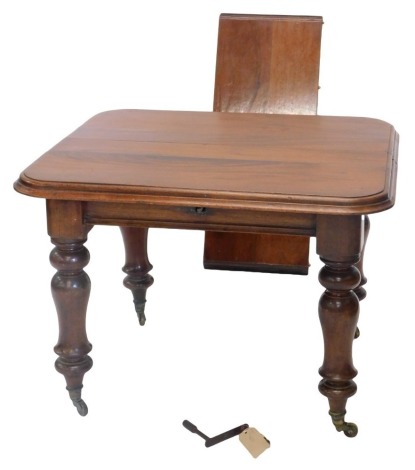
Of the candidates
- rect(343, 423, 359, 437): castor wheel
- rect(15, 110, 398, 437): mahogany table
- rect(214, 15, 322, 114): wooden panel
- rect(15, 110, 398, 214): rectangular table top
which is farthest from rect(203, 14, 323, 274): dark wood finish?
rect(343, 423, 359, 437): castor wheel

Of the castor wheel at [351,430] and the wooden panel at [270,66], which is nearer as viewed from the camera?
the castor wheel at [351,430]

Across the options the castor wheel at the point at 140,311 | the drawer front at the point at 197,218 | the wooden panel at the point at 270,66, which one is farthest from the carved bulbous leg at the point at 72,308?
the wooden panel at the point at 270,66

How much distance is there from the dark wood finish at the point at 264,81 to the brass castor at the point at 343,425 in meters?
0.71

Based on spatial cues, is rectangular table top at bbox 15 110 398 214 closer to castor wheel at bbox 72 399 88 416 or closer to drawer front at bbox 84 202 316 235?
drawer front at bbox 84 202 316 235

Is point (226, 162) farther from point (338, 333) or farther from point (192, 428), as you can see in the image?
point (192, 428)

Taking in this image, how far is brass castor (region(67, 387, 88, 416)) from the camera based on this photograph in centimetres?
374

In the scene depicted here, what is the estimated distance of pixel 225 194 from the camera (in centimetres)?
333

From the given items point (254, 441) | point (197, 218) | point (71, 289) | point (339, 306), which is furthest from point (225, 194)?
point (254, 441)

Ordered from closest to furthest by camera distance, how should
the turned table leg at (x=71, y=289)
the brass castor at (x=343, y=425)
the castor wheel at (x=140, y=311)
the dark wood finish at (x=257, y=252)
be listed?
1. the turned table leg at (x=71, y=289)
2. the brass castor at (x=343, y=425)
3. the dark wood finish at (x=257, y=252)
4. the castor wheel at (x=140, y=311)

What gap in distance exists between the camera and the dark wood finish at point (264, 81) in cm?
423

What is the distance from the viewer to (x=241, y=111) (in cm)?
428

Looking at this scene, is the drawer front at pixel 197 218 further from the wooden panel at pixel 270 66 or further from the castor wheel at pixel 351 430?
the wooden panel at pixel 270 66

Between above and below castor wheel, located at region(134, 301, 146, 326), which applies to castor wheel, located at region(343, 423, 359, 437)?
above

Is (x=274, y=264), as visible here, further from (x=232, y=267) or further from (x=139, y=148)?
(x=139, y=148)
